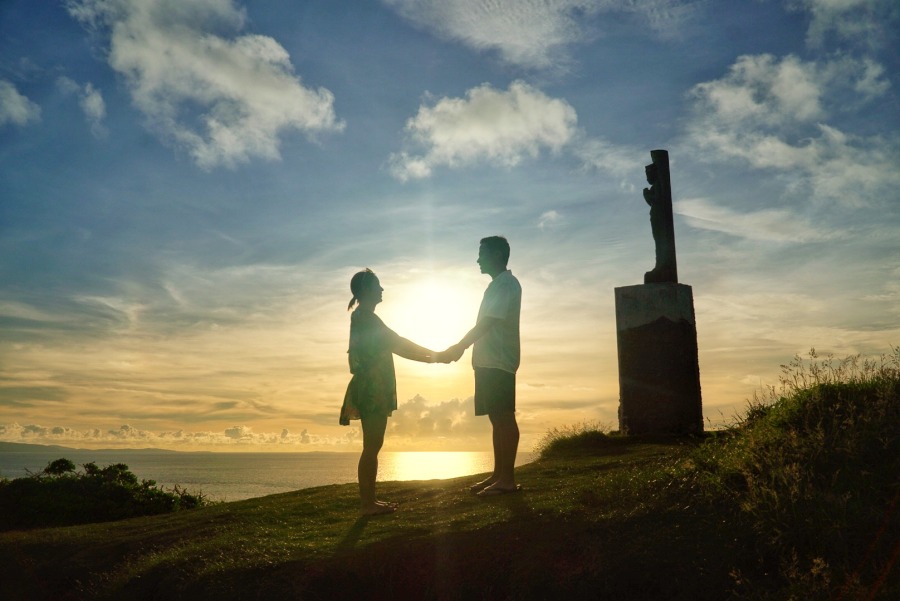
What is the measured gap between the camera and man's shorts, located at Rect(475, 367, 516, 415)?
8312 millimetres

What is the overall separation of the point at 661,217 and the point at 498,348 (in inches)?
319

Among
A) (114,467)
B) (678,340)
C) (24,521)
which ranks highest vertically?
(678,340)

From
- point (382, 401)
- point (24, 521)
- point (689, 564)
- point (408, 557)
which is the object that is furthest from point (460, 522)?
point (24, 521)

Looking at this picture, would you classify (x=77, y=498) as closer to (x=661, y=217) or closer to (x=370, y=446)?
(x=370, y=446)

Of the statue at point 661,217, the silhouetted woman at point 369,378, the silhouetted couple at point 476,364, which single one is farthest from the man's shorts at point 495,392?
the statue at point 661,217

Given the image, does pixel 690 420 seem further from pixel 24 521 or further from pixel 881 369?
pixel 24 521

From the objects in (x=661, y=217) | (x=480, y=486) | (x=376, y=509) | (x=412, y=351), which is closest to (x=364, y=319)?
(x=412, y=351)

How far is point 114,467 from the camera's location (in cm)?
1566

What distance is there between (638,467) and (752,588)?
4.07 metres

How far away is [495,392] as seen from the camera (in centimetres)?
830

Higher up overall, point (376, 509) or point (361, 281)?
point (361, 281)

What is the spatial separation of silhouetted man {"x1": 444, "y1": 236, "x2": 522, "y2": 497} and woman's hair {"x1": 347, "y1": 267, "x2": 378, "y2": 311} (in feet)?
4.36

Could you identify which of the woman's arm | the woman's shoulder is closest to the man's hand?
the woman's arm

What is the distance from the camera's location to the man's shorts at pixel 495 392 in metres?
8.31
